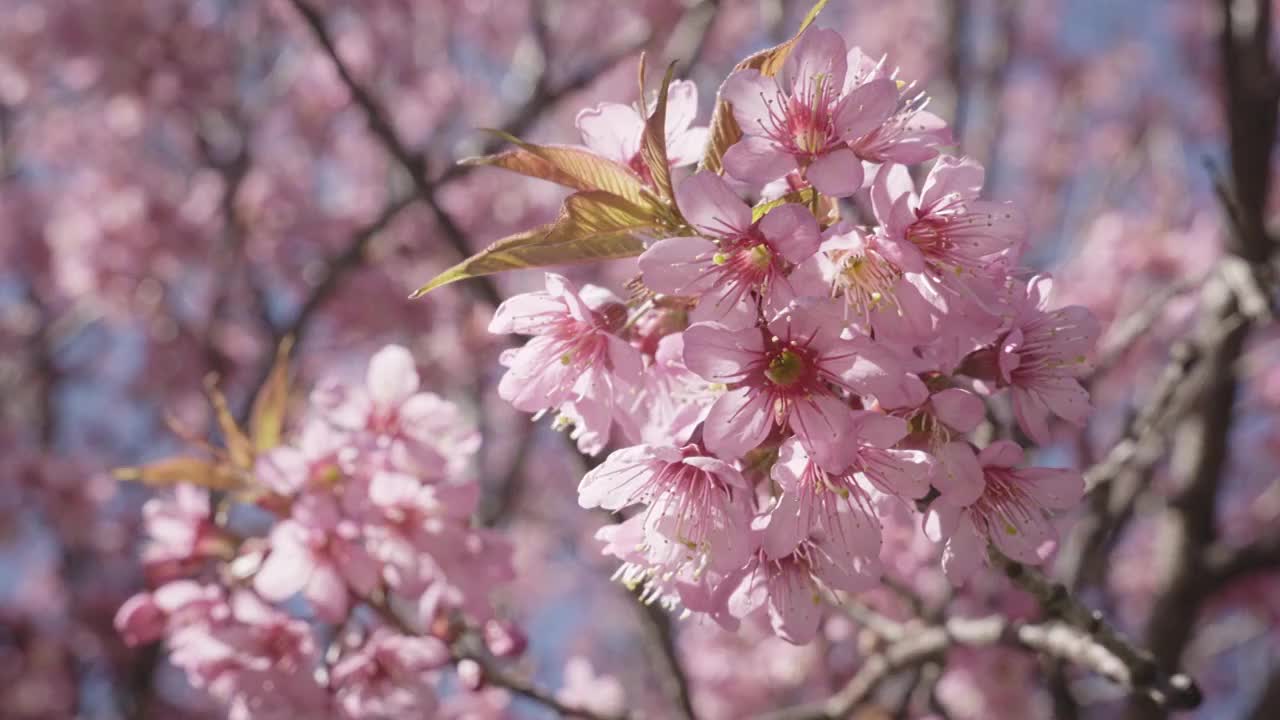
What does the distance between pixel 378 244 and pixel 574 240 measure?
3.74 meters

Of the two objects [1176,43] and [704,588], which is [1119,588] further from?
[704,588]

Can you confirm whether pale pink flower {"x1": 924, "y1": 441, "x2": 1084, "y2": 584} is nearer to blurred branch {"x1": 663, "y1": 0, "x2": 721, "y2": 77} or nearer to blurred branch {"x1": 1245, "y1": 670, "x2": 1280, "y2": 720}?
blurred branch {"x1": 663, "y1": 0, "x2": 721, "y2": 77}

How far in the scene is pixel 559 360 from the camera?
1.20 metres

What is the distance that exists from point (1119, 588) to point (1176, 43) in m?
4.10

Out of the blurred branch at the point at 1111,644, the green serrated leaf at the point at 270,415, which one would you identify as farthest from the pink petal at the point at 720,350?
the green serrated leaf at the point at 270,415

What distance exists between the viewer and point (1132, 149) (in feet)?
13.9

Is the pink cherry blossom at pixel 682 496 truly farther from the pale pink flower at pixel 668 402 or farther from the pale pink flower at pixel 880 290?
the pale pink flower at pixel 880 290

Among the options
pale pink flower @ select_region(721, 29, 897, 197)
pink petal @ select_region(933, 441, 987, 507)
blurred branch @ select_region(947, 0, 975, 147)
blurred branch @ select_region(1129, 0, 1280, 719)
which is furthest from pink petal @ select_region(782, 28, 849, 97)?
blurred branch @ select_region(947, 0, 975, 147)

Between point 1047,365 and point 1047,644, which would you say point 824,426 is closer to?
point 1047,365

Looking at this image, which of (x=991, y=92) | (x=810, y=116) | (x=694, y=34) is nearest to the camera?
(x=810, y=116)

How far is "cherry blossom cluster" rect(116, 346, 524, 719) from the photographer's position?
163 centimetres

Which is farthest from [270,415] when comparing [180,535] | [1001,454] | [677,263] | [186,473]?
[1001,454]

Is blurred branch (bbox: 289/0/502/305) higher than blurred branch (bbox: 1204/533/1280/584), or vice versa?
blurred branch (bbox: 289/0/502/305)

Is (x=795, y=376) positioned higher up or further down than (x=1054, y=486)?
higher up
